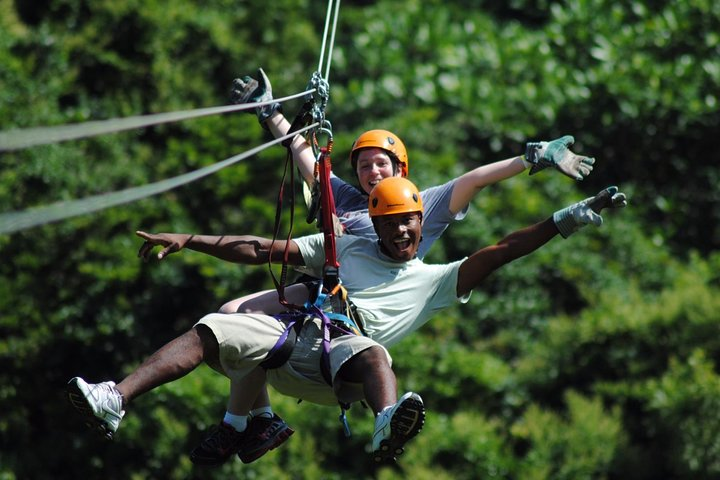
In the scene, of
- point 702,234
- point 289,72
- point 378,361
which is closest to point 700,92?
point 702,234

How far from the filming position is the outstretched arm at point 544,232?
6578 millimetres

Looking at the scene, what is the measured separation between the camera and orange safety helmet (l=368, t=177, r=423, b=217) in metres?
6.66

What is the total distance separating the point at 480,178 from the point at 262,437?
175 cm

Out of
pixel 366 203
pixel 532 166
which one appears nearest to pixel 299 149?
pixel 366 203

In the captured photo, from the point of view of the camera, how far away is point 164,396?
42.6ft

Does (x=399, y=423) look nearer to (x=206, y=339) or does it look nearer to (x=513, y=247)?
(x=206, y=339)

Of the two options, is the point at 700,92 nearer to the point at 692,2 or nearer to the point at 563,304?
the point at 692,2

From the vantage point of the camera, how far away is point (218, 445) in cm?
706

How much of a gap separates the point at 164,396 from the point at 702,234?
258 inches

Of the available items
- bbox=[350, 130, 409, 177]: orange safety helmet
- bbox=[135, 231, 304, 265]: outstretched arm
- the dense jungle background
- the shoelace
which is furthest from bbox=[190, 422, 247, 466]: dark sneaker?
the dense jungle background

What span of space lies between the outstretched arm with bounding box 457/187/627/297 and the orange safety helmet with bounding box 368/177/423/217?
40cm

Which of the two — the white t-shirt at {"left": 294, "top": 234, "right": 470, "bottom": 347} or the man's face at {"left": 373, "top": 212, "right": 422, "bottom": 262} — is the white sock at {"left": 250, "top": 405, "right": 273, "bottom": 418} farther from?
the man's face at {"left": 373, "top": 212, "right": 422, "bottom": 262}

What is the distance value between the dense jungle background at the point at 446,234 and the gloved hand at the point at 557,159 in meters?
5.96

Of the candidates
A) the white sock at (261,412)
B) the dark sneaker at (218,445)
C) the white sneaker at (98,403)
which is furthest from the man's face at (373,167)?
the white sneaker at (98,403)
